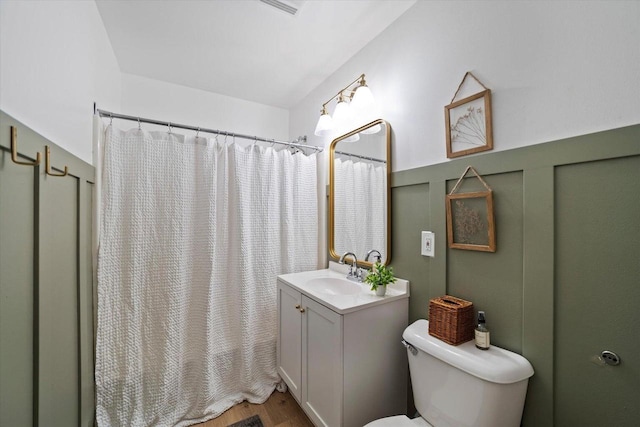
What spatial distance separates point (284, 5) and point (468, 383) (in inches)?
79.2

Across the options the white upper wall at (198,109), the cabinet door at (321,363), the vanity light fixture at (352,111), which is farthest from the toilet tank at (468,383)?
the white upper wall at (198,109)

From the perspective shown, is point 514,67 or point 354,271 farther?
point 354,271

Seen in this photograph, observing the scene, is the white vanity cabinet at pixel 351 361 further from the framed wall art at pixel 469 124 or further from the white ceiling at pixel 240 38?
the white ceiling at pixel 240 38

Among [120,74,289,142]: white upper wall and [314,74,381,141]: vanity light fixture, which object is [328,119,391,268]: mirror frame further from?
[120,74,289,142]: white upper wall

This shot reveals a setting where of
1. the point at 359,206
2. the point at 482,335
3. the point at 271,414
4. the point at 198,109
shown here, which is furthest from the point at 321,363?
the point at 198,109

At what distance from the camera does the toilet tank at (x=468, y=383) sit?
861 mm

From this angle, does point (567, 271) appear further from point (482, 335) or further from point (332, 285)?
point (332, 285)

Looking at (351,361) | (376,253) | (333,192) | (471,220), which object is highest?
(333,192)

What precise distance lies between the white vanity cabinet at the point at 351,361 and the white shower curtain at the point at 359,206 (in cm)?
44

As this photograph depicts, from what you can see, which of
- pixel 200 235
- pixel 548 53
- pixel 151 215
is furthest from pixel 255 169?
pixel 548 53

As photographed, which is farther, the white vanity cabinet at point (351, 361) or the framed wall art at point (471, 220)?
the white vanity cabinet at point (351, 361)

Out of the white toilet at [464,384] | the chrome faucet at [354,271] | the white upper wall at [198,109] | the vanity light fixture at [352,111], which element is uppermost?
the white upper wall at [198,109]

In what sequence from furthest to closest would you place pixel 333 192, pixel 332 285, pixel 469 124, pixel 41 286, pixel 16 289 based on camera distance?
pixel 333 192
pixel 332 285
pixel 469 124
pixel 41 286
pixel 16 289

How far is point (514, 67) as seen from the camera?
0.99 m
